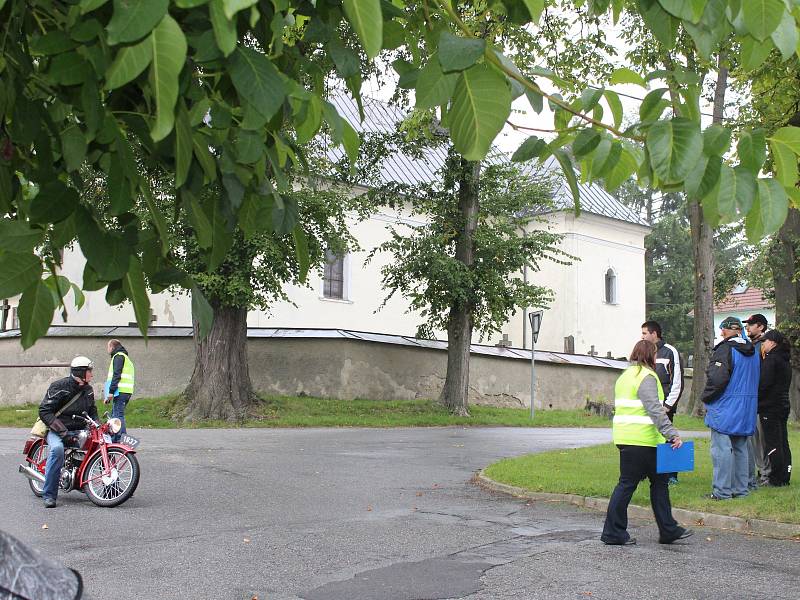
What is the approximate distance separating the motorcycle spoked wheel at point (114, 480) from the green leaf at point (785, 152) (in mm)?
8926

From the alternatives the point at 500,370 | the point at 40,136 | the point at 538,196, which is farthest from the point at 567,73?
the point at 500,370

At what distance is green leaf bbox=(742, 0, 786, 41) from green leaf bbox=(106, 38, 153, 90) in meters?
1.34

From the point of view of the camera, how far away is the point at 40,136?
2.89m

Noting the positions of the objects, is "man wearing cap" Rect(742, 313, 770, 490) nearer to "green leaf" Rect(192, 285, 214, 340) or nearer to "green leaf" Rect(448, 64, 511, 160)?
→ "green leaf" Rect(192, 285, 214, 340)

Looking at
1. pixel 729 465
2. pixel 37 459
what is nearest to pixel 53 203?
pixel 729 465

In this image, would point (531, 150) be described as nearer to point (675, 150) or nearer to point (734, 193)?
point (675, 150)

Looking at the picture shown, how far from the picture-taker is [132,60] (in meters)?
1.73

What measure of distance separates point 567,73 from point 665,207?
61410mm

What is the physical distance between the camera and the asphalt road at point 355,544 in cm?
650

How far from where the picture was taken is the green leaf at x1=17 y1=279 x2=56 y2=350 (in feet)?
8.09

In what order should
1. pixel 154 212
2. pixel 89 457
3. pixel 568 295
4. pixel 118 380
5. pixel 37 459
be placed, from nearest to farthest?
pixel 154 212 < pixel 89 457 < pixel 37 459 < pixel 118 380 < pixel 568 295

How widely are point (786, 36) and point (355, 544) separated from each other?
6.56 m

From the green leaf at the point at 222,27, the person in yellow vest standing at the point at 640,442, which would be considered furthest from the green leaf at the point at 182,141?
the person in yellow vest standing at the point at 640,442

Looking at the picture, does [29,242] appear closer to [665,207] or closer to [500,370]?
[500,370]
